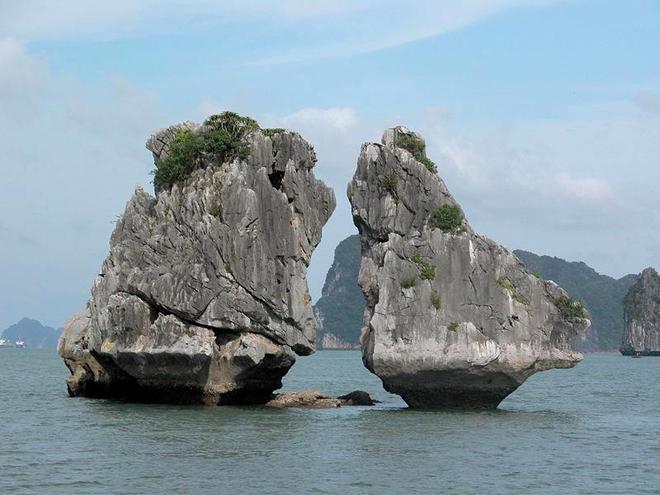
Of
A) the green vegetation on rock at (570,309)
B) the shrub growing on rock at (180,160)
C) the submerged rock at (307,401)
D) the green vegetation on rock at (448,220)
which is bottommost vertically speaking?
the submerged rock at (307,401)

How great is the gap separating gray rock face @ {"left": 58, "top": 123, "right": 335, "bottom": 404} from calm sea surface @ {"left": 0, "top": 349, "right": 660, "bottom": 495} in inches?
72.9

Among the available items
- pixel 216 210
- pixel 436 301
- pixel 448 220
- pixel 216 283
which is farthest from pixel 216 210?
pixel 436 301

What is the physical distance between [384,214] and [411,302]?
13.9 feet

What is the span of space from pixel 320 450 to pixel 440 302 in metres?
11.2

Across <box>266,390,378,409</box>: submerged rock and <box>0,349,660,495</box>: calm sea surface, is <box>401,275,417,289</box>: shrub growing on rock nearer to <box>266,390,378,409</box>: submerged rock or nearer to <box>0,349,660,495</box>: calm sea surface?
<box>0,349,660,495</box>: calm sea surface

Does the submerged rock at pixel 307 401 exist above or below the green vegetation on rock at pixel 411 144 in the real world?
below

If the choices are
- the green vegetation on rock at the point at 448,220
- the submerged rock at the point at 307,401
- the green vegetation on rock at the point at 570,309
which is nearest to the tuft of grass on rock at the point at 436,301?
the green vegetation on rock at the point at 448,220

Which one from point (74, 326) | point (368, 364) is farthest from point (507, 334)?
point (74, 326)

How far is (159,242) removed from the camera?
44.2m

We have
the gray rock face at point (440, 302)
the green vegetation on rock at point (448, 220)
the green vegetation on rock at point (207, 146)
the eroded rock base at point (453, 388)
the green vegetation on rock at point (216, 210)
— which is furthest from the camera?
the green vegetation on rock at point (207, 146)

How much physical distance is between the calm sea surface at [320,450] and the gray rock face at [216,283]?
185 cm

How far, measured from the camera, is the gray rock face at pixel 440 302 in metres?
41.2

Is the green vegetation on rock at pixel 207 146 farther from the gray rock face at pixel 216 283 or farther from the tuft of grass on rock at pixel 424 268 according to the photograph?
the tuft of grass on rock at pixel 424 268

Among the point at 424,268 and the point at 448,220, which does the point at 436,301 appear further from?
the point at 448,220
